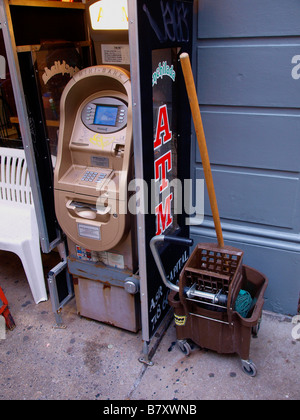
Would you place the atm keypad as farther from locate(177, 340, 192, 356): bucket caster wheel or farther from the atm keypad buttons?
locate(177, 340, 192, 356): bucket caster wheel

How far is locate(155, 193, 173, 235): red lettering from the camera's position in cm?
226

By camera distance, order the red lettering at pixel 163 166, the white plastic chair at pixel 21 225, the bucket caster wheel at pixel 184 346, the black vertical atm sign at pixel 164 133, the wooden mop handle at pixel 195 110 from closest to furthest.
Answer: the wooden mop handle at pixel 195 110 < the black vertical atm sign at pixel 164 133 < the red lettering at pixel 163 166 < the bucket caster wheel at pixel 184 346 < the white plastic chair at pixel 21 225

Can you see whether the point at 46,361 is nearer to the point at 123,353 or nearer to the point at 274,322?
the point at 123,353

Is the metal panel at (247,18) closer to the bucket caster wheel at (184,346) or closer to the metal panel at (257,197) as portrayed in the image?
the metal panel at (257,197)

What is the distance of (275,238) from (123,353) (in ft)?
4.17

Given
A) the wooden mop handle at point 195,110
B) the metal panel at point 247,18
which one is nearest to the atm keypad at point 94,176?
the wooden mop handle at point 195,110

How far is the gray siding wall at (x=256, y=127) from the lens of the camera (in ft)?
7.19

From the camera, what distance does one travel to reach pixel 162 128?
6.99 ft

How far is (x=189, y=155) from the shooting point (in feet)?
8.45

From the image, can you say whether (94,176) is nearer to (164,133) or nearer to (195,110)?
(164,133)

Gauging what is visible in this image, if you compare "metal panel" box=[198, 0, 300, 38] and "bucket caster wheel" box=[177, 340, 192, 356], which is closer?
"metal panel" box=[198, 0, 300, 38]

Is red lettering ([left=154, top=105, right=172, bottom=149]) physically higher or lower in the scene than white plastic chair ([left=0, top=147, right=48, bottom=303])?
higher

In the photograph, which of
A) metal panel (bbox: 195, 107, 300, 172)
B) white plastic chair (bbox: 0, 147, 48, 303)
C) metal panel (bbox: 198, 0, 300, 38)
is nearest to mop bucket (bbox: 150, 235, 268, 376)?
metal panel (bbox: 195, 107, 300, 172)

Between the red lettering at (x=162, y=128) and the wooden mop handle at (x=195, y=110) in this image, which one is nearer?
the wooden mop handle at (x=195, y=110)
